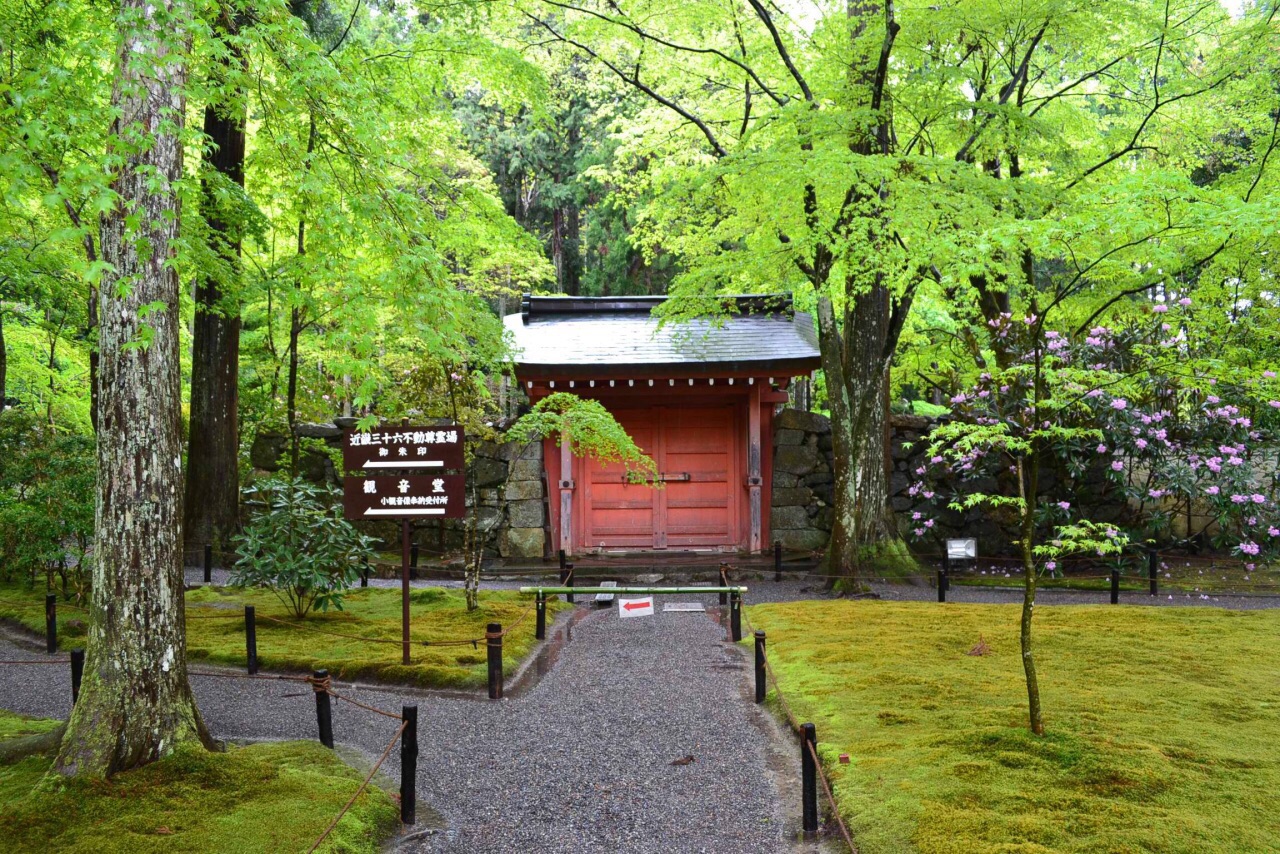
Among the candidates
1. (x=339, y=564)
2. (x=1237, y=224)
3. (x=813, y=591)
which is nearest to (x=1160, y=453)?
(x=813, y=591)

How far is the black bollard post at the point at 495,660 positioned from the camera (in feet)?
21.2

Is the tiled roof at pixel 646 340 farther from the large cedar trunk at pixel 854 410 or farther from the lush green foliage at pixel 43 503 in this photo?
the lush green foliage at pixel 43 503

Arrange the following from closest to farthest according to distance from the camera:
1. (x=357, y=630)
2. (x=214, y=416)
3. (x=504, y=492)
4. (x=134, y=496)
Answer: (x=134, y=496), (x=357, y=630), (x=214, y=416), (x=504, y=492)

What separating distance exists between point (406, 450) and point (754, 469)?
311 inches

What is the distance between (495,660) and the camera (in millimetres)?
6527

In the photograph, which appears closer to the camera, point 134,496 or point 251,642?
point 134,496

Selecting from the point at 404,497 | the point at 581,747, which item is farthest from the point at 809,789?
the point at 404,497

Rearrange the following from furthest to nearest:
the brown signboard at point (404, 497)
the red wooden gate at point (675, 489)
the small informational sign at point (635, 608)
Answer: the red wooden gate at point (675, 489) → the small informational sign at point (635, 608) → the brown signboard at point (404, 497)

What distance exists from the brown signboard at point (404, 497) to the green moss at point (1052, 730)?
3382 millimetres

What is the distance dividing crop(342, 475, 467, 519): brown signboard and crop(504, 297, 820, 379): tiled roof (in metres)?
5.36

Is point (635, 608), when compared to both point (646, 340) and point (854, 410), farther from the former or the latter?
point (646, 340)

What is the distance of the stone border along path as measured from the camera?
4.28m

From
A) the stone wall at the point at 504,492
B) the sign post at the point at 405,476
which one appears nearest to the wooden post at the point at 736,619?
the sign post at the point at 405,476

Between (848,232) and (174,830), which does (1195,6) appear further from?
(174,830)
